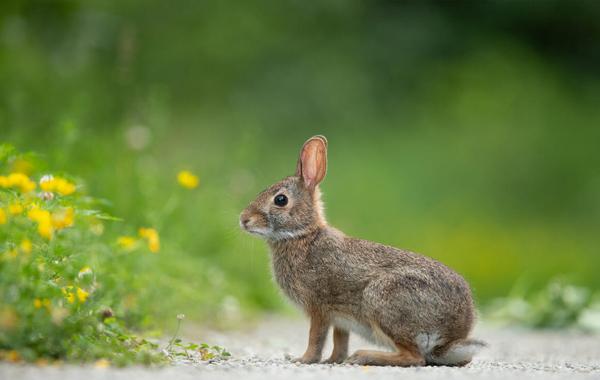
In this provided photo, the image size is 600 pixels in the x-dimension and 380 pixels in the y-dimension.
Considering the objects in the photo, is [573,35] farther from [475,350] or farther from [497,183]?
[475,350]

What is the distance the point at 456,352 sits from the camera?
4.29 metres

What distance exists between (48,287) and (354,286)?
1.84 m

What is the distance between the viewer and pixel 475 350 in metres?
4.21

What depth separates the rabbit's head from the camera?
4.92 m

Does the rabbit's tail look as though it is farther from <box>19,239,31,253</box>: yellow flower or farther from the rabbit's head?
<box>19,239,31,253</box>: yellow flower

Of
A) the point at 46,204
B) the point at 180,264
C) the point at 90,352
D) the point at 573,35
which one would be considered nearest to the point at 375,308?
the point at 90,352

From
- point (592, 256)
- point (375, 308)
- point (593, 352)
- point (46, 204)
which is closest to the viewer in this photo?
point (46, 204)

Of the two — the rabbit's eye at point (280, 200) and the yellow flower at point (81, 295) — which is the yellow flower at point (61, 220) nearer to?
the yellow flower at point (81, 295)

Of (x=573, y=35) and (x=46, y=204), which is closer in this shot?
(x=46, y=204)

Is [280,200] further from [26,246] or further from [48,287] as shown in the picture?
[26,246]

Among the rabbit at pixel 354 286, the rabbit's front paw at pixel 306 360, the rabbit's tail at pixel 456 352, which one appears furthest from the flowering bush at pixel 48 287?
the rabbit's tail at pixel 456 352

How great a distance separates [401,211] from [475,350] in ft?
27.2

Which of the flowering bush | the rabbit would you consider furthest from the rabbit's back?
the flowering bush

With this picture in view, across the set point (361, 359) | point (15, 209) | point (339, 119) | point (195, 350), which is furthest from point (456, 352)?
point (339, 119)
